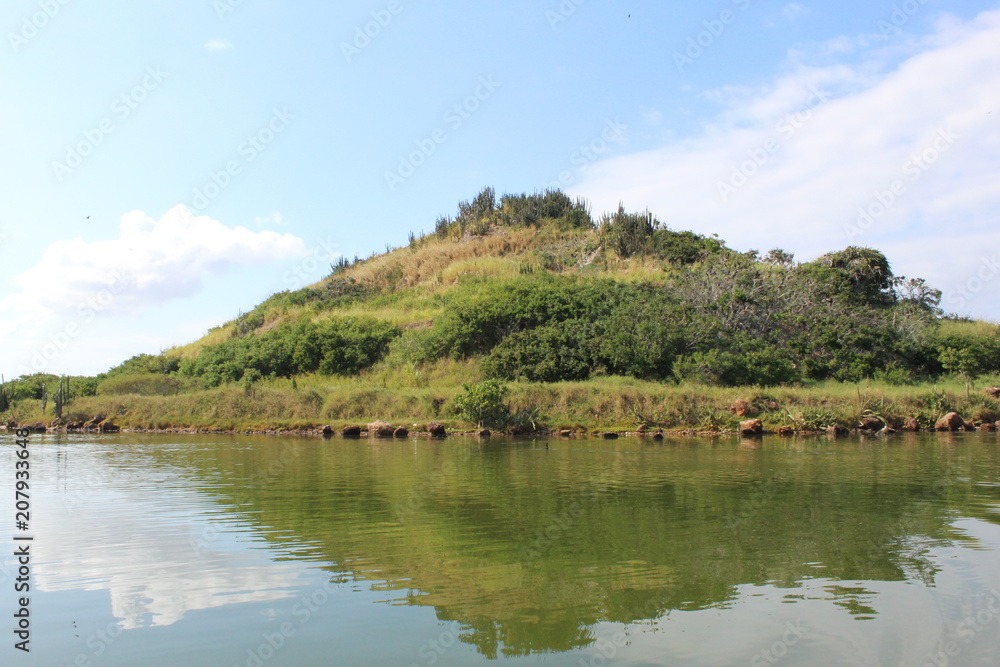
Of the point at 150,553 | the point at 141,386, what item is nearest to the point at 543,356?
the point at 141,386

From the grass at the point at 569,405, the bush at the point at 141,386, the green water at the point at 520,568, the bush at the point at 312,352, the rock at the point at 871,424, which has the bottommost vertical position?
the green water at the point at 520,568

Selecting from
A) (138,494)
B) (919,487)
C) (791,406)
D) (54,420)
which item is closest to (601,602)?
(919,487)

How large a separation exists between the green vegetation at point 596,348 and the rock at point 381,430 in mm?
2885

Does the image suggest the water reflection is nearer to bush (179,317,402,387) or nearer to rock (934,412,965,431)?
bush (179,317,402,387)

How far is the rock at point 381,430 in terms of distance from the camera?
2977 cm

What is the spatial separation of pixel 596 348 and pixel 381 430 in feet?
38.5

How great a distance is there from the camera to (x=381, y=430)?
29.8m

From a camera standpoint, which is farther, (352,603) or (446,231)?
(446,231)

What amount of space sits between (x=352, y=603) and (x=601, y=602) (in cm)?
249

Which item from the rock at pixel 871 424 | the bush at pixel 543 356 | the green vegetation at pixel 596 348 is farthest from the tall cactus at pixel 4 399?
the rock at pixel 871 424

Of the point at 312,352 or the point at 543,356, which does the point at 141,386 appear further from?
the point at 543,356

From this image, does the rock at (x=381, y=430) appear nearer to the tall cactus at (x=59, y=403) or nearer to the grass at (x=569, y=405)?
the grass at (x=569, y=405)

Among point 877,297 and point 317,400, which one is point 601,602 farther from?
point 877,297

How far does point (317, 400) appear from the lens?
3481 cm
